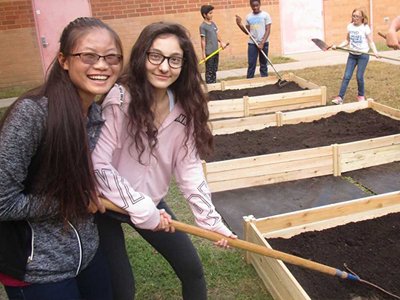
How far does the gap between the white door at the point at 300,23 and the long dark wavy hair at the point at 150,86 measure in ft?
42.3

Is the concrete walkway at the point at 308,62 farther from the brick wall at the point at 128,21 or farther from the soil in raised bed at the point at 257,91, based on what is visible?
the soil in raised bed at the point at 257,91

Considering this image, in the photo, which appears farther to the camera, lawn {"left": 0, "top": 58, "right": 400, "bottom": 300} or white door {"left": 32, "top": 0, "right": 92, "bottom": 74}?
white door {"left": 32, "top": 0, "right": 92, "bottom": 74}

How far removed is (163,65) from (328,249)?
6.84ft

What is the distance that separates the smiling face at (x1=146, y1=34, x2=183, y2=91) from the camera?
197 centimetres

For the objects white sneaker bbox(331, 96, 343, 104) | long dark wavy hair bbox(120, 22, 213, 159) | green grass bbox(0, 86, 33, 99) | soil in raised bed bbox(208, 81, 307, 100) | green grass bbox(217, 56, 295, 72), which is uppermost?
long dark wavy hair bbox(120, 22, 213, 159)

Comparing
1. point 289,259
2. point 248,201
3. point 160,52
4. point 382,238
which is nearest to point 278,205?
point 248,201

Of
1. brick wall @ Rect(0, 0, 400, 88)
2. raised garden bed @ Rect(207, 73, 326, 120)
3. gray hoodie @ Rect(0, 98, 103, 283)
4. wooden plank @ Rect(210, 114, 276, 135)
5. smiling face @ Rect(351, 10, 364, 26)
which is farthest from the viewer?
brick wall @ Rect(0, 0, 400, 88)

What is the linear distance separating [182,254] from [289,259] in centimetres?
56

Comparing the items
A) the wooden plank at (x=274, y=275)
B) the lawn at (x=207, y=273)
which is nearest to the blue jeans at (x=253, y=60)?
the lawn at (x=207, y=273)

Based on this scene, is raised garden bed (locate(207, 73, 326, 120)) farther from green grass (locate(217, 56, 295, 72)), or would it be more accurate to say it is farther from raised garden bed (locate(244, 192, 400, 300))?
green grass (locate(217, 56, 295, 72))

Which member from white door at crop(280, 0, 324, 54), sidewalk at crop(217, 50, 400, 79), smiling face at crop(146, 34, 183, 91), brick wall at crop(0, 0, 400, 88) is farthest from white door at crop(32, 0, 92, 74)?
smiling face at crop(146, 34, 183, 91)

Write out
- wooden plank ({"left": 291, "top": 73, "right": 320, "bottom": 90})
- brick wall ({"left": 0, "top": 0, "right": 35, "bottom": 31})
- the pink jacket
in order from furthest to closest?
brick wall ({"left": 0, "top": 0, "right": 35, "bottom": 31}), wooden plank ({"left": 291, "top": 73, "right": 320, "bottom": 90}), the pink jacket

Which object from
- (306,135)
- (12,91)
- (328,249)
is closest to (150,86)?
(328,249)

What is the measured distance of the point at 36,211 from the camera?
1607mm
